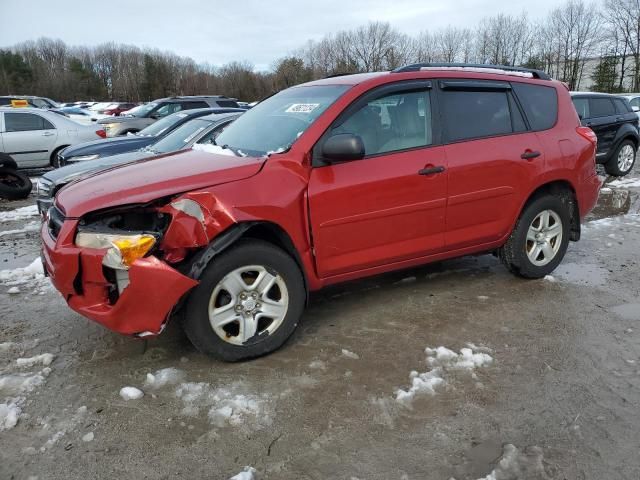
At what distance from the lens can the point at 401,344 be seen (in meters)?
3.55

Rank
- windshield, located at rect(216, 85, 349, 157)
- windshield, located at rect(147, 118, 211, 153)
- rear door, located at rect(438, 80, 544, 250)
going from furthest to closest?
windshield, located at rect(147, 118, 211, 153)
rear door, located at rect(438, 80, 544, 250)
windshield, located at rect(216, 85, 349, 157)

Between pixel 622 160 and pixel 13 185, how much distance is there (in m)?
12.2

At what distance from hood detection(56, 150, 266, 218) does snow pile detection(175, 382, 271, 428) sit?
44.8 inches

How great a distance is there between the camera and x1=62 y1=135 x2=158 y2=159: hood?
312 inches

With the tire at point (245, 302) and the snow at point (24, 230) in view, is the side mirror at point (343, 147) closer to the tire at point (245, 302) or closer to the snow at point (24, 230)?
the tire at point (245, 302)

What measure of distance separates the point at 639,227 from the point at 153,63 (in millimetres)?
65282

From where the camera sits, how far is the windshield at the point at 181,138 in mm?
7082

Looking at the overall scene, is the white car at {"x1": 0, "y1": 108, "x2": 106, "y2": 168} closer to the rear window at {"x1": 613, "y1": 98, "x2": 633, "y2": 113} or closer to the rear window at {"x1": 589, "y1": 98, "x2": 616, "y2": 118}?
the rear window at {"x1": 589, "y1": 98, "x2": 616, "y2": 118}

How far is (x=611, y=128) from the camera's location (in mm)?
10719

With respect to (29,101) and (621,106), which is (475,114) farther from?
(29,101)

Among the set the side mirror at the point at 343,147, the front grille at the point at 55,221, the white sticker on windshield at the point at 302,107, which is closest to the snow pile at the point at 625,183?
the white sticker on windshield at the point at 302,107

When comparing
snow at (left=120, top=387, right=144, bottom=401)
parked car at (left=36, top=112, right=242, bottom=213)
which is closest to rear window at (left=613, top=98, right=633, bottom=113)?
parked car at (left=36, top=112, right=242, bottom=213)

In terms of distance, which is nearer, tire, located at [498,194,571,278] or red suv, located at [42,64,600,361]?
red suv, located at [42,64,600,361]

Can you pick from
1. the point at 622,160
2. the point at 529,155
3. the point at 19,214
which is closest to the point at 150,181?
the point at 529,155
